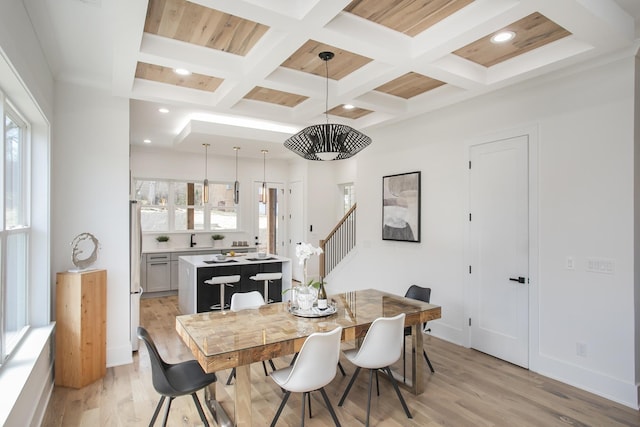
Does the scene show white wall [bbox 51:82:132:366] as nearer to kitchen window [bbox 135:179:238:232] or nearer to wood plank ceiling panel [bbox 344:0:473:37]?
wood plank ceiling panel [bbox 344:0:473:37]

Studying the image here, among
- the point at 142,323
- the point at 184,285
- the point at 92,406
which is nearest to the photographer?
the point at 92,406

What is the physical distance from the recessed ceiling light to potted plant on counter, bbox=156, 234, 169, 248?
249 inches

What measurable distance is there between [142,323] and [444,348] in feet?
13.3

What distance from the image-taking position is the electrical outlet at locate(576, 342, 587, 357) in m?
3.13

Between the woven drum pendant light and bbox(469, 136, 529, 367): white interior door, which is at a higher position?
the woven drum pendant light

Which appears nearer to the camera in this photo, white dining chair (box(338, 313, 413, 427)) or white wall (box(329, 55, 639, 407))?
white dining chair (box(338, 313, 413, 427))

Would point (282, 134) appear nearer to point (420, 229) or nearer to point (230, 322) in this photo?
point (420, 229)

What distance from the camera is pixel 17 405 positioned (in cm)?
202

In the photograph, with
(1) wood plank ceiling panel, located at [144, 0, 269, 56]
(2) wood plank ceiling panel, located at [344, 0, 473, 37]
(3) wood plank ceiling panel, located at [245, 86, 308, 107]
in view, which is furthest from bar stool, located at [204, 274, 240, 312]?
(2) wood plank ceiling panel, located at [344, 0, 473, 37]

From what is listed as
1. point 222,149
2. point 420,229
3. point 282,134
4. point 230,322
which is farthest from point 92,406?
point 222,149

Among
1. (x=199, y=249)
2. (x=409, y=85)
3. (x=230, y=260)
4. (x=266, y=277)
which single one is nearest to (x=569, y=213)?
(x=409, y=85)

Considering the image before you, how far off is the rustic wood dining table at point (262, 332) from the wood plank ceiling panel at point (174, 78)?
2.36m

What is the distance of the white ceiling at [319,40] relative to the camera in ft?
7.54

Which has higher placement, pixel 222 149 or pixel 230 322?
pixel 222 149
